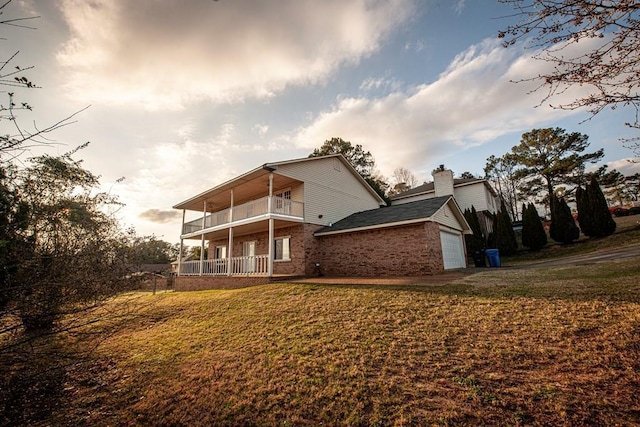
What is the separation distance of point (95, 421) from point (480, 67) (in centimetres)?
850

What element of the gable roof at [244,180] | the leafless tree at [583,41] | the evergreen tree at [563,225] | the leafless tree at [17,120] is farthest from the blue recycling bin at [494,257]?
the leafless tree at [17,120]

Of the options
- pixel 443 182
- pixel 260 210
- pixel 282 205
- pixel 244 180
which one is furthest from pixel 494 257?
pixel 244 180

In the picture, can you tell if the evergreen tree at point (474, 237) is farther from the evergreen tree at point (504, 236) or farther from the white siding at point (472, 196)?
the white siding at point (472, 196)

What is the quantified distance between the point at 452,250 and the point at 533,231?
1170cm

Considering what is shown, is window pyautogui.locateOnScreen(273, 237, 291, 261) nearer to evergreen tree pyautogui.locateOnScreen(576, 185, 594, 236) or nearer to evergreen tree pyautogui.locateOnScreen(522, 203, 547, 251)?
evergreen tree pyautogui.locateOnScreen(522, 203, 547, 251)

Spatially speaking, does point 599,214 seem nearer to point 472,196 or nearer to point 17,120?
point 472,196

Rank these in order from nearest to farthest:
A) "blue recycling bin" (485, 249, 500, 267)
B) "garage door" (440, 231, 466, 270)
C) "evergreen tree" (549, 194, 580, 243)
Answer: "garage door" (440, 231, 466, 270)
"blue recycling bin" (485, 249, 500, 267)
"evergreen tree" (549, 194, 580, 243)

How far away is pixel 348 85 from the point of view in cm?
1098

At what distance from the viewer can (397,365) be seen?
155 inches

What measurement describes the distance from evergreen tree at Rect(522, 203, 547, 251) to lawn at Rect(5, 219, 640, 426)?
1675 centimetres

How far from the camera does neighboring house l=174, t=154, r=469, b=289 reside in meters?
12.4

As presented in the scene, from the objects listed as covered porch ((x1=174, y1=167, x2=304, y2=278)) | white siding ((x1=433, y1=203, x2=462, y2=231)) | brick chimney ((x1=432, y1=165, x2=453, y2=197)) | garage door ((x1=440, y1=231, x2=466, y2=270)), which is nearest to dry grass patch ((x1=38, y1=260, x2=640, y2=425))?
white siding ((x1=433, y1=203, x2=462, y2=231))

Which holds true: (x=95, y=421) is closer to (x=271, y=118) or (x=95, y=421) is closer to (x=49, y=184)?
(x=49, y=184)

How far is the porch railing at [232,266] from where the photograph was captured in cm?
1446
